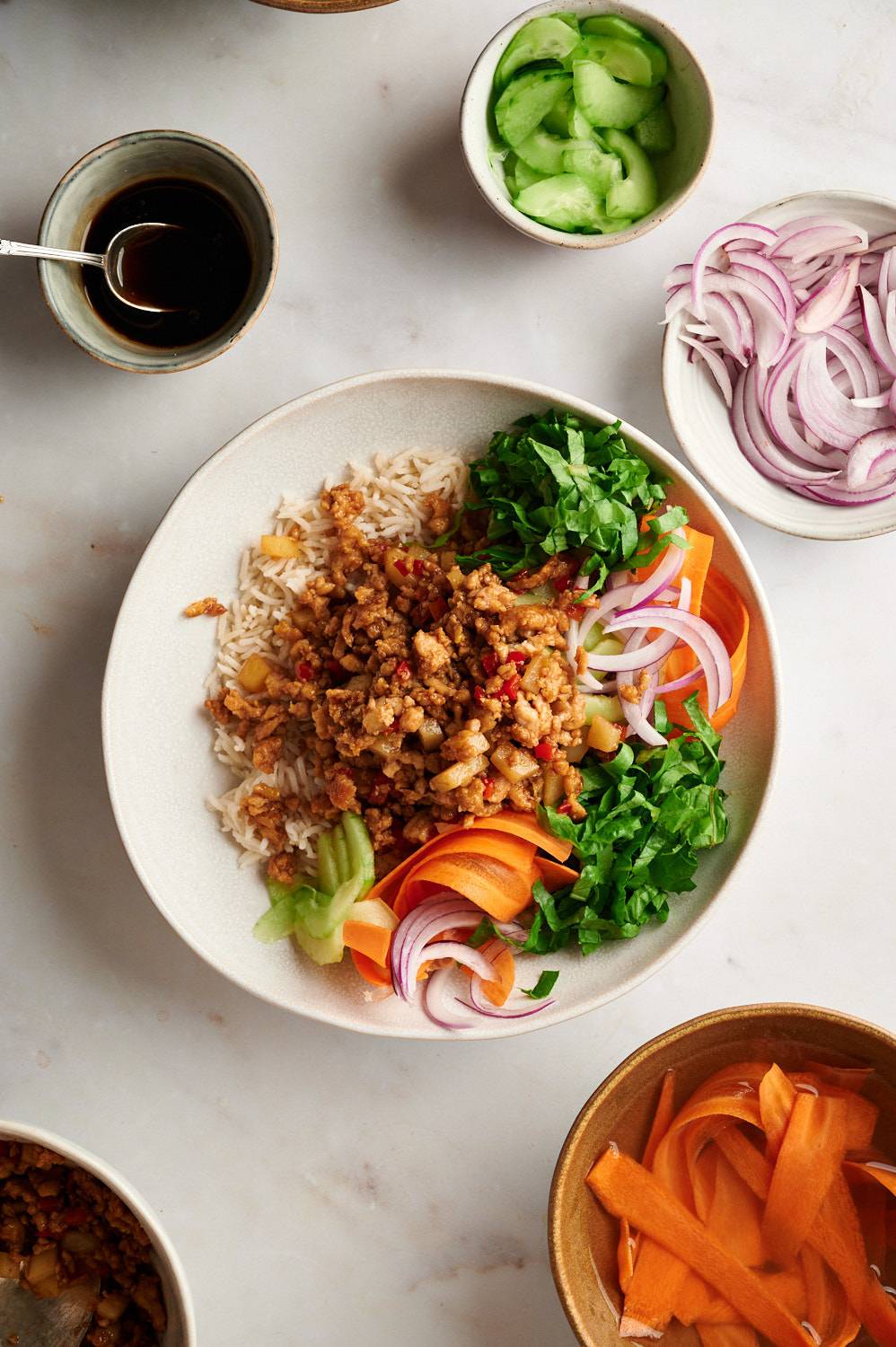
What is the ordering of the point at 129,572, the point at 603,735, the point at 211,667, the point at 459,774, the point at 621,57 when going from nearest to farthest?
the point at 459,774, the point at 603,735, the point at 621,57, the point at 211,667, the point at 129,572

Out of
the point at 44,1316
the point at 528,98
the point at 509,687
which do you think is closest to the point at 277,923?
the point at 509,687

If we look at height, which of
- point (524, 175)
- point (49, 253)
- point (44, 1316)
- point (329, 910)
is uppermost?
point (524, 175)

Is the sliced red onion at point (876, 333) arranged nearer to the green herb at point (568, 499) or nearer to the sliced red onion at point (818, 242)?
the sliced red onion at point (818, 242)

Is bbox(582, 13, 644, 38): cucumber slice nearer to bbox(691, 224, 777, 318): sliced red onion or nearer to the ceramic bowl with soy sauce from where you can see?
bbox(691, 224, 777, 318): sliced red onion

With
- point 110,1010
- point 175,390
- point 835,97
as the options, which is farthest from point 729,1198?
point 835,97

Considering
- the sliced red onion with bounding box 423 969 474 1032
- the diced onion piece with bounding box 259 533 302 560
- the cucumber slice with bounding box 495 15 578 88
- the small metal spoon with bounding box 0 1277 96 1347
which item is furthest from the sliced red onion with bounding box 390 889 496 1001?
the cucumber slice with bounding box 495 15 578 88

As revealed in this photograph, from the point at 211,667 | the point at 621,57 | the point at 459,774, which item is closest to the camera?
the point at 459,774

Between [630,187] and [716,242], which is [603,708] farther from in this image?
[630,187]
